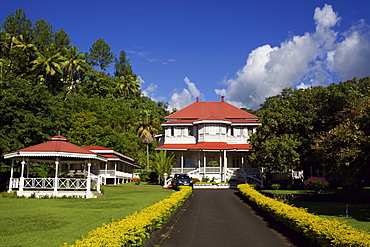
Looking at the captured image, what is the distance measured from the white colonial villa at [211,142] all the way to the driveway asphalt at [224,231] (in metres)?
23.9

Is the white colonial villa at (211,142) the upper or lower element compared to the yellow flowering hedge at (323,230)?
upper

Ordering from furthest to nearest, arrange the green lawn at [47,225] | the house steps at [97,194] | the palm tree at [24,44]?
the palm tree at [24,44], the house steps at [97,194], the green lawn at [47,225]

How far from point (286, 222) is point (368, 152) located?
615cm

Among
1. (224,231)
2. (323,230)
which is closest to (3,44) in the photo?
(224,231)

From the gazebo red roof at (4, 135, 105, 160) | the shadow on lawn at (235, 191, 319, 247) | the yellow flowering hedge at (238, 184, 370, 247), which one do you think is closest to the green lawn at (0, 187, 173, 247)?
the shadow on lawn at (235, 191, 319, 247)

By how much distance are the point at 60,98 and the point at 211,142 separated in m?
Answer: 23.2

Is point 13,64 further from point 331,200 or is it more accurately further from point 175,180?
point 331,200

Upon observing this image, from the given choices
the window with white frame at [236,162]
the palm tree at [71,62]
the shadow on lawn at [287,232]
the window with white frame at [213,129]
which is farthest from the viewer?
the palm tree at [71,62]

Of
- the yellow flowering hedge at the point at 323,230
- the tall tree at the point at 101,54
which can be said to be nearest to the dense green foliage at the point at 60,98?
the tall tree at the point at 101,54

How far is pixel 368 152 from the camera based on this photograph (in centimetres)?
1512

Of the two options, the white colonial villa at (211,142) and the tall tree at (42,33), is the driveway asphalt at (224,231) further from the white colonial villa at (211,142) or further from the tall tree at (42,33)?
the tall tree at (42,33)

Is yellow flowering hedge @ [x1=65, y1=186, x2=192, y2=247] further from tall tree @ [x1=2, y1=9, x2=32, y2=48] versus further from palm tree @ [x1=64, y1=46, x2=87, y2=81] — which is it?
tall tree @ [x1=2, y1=9, x2=32, y2=48]

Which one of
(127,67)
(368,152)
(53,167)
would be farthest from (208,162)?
(127,67)

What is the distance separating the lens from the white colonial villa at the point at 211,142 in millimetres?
41094
